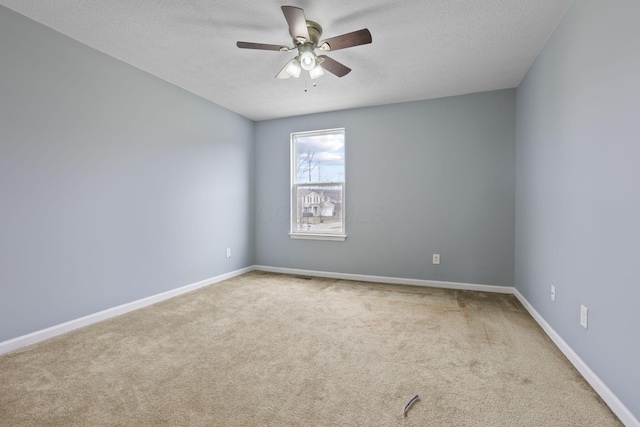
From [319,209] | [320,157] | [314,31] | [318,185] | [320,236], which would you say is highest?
[314,31]

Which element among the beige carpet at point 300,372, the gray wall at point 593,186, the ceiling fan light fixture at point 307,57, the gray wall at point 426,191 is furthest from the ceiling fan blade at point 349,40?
the beige carpet at point 300,372

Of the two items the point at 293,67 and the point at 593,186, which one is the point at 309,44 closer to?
the point at 293,67

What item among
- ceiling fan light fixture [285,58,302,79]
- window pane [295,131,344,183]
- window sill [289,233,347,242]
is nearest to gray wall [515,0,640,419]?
ceiling fan light fixture [285,58,302,79]

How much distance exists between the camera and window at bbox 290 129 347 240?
440cm

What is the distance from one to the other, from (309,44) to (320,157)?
232cm

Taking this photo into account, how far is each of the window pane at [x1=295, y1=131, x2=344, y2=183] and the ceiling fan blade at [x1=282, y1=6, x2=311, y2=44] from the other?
227 cm

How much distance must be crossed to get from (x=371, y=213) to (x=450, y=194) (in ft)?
3.52

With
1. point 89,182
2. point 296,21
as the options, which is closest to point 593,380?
point 296,21

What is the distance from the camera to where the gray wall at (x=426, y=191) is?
11.7ft

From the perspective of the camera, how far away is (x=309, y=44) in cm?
226

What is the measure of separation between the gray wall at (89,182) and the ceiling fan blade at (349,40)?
84.6 inches

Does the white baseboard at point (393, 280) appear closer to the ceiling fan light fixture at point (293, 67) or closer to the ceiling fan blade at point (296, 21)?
the ceiling fan light fixture at point (293, 67)

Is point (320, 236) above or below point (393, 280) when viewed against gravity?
above

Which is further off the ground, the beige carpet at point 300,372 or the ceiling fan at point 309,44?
the ceiling fan at point 309,44
